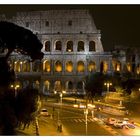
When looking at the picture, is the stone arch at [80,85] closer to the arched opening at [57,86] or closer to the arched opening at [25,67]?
the arched opening at [57,86]

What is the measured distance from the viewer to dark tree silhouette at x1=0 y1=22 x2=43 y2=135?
20125 millimetres

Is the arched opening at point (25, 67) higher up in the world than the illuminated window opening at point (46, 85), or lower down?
higher up

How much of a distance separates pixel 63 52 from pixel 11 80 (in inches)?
1474

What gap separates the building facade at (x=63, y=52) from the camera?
58781mm

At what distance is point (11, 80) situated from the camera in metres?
23.2

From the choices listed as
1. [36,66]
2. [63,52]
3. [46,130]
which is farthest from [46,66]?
[46,130]

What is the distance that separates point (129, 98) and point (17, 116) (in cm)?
1912

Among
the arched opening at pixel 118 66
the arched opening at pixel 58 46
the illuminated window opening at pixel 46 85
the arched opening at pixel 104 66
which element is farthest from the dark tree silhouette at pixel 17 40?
the arched opening at pixel 58 46

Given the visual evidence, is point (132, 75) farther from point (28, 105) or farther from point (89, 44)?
point (28, 105)

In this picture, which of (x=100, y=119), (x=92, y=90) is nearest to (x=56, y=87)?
(x=92, y=90)

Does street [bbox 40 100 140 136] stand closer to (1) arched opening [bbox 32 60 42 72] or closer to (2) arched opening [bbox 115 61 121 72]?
(1) arched opening [bbox 32 60 42 72]

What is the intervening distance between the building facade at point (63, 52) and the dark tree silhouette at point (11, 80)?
2700 centimetres

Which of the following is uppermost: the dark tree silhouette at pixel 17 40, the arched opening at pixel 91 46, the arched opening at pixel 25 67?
the arched opening at pixel 91 46

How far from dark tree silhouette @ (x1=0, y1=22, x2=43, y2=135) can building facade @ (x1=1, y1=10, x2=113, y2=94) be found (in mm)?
26996
